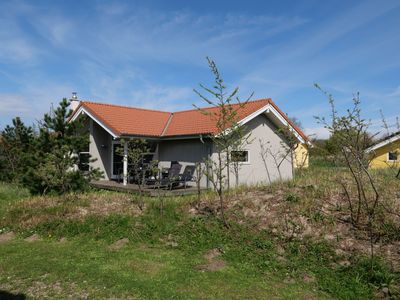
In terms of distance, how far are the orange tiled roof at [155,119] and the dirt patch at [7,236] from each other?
26.1 feet

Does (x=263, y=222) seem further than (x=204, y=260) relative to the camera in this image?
Yes

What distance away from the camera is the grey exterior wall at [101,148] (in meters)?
18.5

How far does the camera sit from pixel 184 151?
54.9 feet

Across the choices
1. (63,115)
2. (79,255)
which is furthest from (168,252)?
(63,115)

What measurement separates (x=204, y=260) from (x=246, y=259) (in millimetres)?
708

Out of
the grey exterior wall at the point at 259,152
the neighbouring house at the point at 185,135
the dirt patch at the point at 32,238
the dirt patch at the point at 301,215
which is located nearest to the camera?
the dirt patch at the point at 301,215

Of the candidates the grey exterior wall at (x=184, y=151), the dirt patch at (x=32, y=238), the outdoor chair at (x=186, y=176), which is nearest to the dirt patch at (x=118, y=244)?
the dirt patch at (x=32, y=238)

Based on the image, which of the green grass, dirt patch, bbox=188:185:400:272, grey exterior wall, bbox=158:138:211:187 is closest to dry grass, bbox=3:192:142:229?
the green grass

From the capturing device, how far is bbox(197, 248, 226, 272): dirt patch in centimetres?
550

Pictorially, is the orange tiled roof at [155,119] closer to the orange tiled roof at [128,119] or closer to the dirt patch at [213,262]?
the orange tiled roof at [128,119]

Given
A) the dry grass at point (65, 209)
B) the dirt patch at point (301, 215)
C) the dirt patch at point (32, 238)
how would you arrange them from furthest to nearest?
the dry grass at point (65, 209)
the dirt patch at point (32, 238)
the dirt patch at point (301, 215)

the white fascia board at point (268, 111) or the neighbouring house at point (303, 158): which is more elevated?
the white fascia board at point (268, 111)

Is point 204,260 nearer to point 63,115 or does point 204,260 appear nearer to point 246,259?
point 246,259

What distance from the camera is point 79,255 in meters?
6.28
